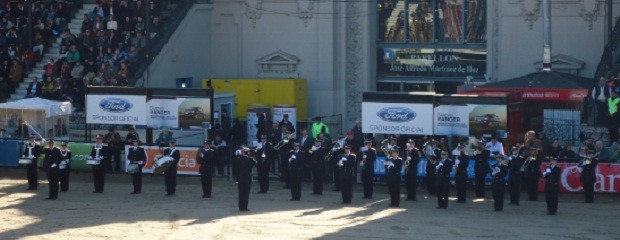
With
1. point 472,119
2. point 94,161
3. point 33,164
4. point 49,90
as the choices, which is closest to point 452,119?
point 472,119

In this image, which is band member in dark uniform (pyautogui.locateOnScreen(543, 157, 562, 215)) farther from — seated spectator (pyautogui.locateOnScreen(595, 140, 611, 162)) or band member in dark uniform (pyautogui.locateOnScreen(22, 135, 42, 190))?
band member in dark uniform (pyautogui.locateOnScreen(22, 135, 42, 190))

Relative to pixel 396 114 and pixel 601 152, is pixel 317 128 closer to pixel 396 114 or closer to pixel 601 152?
pixel 396 114

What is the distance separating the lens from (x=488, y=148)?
3781cm

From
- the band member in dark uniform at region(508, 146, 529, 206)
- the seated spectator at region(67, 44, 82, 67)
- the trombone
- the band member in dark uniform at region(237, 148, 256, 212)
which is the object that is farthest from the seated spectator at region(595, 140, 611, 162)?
the seated spectator at region(67, 44, 82, 67)

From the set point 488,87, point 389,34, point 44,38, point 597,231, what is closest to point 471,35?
point 389,34

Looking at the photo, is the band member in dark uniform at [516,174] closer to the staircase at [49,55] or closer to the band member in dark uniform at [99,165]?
the band member in dark uniform at [99,165]

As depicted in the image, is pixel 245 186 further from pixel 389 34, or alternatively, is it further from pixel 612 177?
pixel 389 34

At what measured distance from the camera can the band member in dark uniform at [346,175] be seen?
121 ft

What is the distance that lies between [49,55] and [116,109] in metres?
9.50

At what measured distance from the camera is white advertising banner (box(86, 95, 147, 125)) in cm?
A: 4147

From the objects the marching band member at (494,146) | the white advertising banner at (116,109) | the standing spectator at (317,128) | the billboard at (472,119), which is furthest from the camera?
the standing spectator at (317,128)

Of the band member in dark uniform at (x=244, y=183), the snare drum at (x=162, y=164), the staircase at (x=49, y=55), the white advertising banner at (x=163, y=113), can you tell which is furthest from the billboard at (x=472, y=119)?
the staircase at (x=49, y=55)

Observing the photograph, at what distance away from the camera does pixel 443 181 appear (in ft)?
119

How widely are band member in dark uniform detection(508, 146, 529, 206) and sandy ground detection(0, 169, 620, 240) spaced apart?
275 mm
